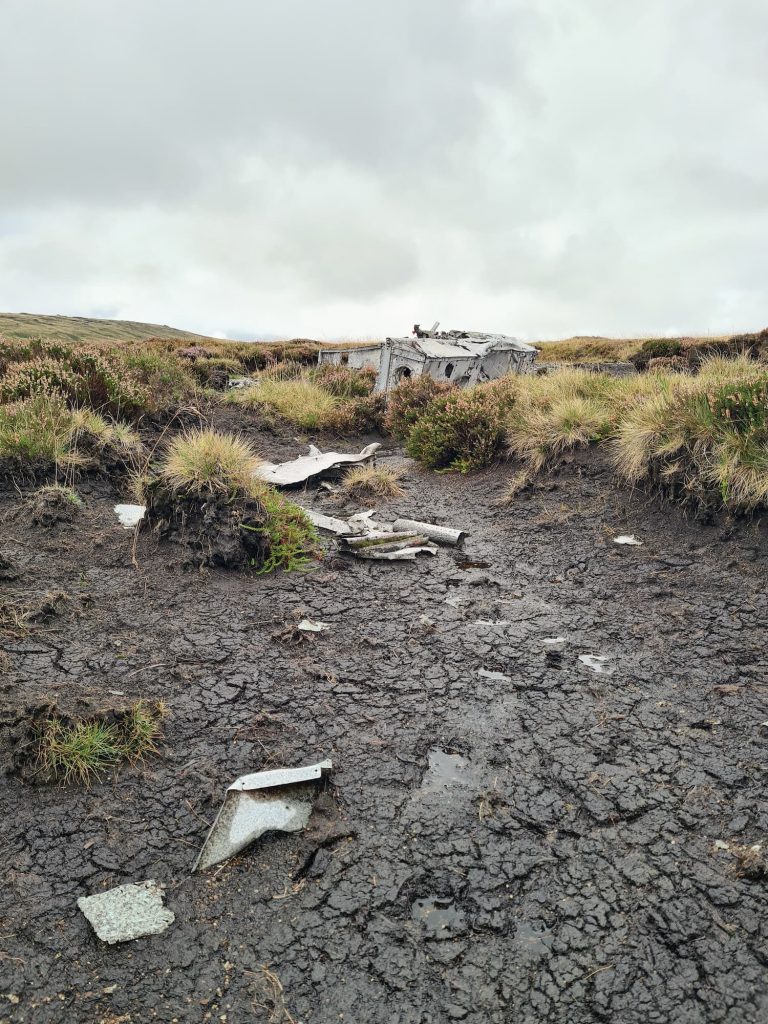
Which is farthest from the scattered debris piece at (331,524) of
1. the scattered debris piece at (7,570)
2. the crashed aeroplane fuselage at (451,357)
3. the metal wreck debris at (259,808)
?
the crashed aeroplane fuselage at (451,357)

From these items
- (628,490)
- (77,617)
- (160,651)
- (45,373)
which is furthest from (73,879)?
(45,373)

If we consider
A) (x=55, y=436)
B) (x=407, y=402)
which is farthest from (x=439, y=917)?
(x=407, y=402)

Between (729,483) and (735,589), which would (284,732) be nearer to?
(735,589)

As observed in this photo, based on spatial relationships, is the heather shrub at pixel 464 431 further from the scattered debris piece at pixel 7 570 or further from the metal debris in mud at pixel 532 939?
the metal debris in mud at pixel 532 939

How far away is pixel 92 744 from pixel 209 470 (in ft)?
11.1

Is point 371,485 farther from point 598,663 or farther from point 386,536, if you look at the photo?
point 598,663

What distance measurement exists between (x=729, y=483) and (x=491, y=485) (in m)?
3.49

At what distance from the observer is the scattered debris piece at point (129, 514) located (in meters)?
6.73

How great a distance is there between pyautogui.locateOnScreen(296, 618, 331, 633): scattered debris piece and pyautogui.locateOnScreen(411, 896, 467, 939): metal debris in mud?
8.28 feet

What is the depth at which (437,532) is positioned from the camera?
23.4 ft

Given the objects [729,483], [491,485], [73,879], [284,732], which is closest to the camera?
[73,879]

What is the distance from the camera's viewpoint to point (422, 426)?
10836mm

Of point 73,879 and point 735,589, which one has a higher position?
point 735,589

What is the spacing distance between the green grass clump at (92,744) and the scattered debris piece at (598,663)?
284 centimetres
